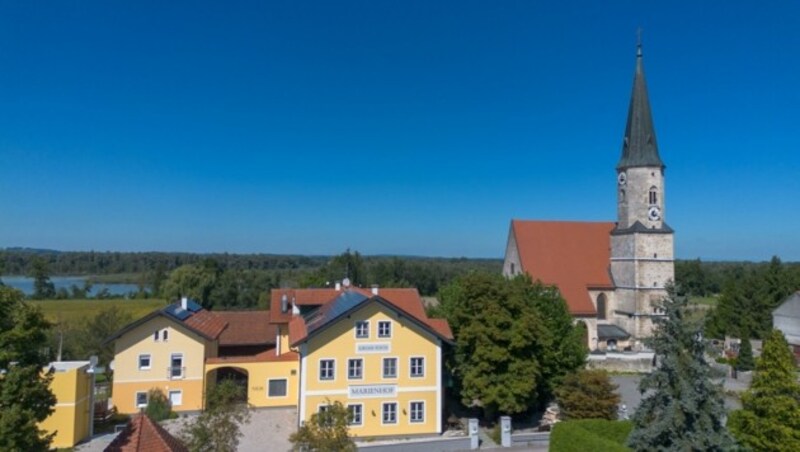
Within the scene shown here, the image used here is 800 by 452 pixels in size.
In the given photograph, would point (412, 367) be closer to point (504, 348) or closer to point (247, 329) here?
point (504, 348)

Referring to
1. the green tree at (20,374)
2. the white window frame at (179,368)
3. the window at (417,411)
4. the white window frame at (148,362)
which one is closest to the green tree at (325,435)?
the green tree at (20,374)

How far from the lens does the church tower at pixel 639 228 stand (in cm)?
3981

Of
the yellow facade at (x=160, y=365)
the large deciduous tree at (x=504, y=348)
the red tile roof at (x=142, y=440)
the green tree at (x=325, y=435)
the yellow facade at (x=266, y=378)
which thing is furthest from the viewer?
the yellow facade at (x=266, y=378)

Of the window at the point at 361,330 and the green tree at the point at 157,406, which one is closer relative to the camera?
the window at the point at 361,330

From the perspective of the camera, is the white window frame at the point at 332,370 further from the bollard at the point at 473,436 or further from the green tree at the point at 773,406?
the green tree at the point at 773,406

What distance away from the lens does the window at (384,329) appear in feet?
74.7

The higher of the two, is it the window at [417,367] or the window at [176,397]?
the window at [417,367]

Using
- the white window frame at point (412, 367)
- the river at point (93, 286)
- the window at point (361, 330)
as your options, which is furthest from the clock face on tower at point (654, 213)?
the river at point (93, 286)

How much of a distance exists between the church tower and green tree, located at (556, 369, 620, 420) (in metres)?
19.8

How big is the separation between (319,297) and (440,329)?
7.79 metres

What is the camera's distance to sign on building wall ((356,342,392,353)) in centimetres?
2258

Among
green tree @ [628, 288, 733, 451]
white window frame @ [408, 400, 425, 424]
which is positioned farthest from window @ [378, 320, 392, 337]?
green tree @ [628, 288, 733, 451]

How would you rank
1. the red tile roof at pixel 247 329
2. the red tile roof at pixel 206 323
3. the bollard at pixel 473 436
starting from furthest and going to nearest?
the red tile roof at pixel 247 329 → the red tile roof at pixel 206 323 → the bollard at pixel 473 436

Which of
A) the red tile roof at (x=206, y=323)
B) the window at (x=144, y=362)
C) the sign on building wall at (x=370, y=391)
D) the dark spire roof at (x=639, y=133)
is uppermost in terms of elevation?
the dark spire roof at (x=639, y=133)
